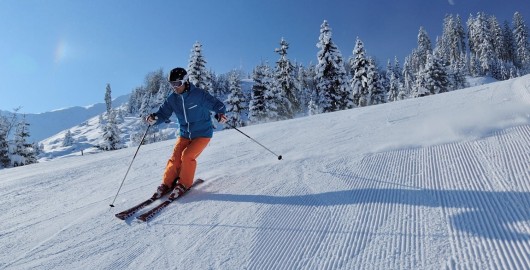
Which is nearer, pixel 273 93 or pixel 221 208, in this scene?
pixel 221 208

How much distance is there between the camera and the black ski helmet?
4.97m

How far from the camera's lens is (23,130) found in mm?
37312

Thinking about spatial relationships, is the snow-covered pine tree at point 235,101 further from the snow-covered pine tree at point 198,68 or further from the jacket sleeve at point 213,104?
the jacket sleeve at point 213,104

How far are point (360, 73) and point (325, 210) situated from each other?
123 ft

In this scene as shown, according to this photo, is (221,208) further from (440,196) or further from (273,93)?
(273,93)

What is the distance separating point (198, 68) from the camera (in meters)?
35.8

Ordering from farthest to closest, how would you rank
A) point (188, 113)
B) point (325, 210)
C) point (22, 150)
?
point (22, 150), point (188, 113), point (325, 210)

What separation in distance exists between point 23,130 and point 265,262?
139ft

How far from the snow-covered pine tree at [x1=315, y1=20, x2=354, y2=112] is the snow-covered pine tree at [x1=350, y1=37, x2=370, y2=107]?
535 centimetres

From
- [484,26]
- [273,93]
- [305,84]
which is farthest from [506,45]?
[273,93]

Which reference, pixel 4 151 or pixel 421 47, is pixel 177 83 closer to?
pixel 4 151

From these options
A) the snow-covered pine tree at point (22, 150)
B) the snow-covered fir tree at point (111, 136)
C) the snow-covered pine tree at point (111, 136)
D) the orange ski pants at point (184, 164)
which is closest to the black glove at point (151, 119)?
the orange ski pants at point (184, 164)

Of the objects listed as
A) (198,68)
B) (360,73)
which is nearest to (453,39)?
(360,73)

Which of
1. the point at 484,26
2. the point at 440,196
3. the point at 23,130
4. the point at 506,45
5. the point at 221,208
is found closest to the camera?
the point at 440,196
